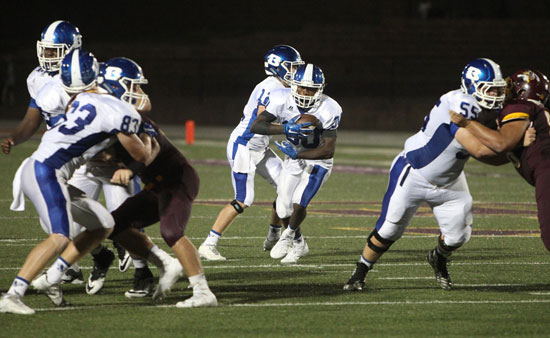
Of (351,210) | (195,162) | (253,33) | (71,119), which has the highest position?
(71,119)

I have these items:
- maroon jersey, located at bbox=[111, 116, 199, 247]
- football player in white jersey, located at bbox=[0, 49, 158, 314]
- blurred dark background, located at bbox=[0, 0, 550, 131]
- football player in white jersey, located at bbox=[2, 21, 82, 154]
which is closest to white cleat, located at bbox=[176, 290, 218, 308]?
maroon jersey, located at bbox=[111, 116, 199, 247]

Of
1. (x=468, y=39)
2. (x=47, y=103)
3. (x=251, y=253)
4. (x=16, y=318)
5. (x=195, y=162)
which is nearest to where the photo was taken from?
(x=16, y=318)

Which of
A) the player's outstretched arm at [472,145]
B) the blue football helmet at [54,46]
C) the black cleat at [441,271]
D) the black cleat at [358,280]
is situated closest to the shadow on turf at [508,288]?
the black cleat at [441,271]

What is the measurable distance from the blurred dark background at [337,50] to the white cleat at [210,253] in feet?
55.2

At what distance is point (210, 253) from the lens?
8711 millimetres

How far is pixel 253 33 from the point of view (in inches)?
1256

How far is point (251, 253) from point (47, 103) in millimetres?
2568

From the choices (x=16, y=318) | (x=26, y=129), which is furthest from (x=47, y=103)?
(x=16, y=318)

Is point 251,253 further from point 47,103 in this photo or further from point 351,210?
point 351,210

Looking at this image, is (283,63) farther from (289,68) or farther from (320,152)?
(320,152)

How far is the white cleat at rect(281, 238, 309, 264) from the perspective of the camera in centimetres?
865

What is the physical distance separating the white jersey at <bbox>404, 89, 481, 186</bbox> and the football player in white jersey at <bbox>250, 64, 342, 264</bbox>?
1441 mm

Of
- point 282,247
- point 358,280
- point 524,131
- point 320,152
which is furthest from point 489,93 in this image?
point 282,247

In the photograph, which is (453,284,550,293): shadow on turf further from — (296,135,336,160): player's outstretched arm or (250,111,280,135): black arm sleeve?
(250,111,280,135): black arm sleeve
